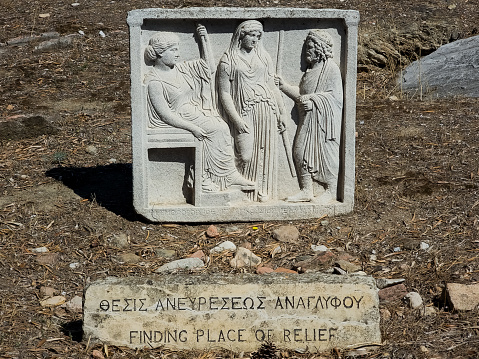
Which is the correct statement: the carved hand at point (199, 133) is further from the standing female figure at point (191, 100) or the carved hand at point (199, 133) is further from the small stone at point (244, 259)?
the small stone at point (244, 259)

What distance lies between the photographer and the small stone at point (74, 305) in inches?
217

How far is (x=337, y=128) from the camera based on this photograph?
22.1ft

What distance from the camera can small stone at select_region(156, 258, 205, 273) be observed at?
6.09 metres

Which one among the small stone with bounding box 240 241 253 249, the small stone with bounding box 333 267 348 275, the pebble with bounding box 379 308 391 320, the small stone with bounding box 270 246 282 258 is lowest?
the pebble with bounding box 379 308 391 320

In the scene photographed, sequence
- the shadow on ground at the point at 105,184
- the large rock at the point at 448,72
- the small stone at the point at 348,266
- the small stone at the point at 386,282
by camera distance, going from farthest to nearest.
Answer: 1. the large rock at the point at 448,72
2. the shadow on ground at the point at 105,184
3. the small stone at the point at 348,266
4. the small stone at the point at 386,282

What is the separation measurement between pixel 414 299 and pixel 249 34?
2.41 metres

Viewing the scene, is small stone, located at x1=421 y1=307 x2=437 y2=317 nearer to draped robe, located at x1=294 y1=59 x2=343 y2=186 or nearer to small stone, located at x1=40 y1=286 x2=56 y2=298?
draped robe, located at x1=294 y1=59 x2=343 y2=186

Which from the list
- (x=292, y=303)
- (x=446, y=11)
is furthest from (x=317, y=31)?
(x=446, y=11)

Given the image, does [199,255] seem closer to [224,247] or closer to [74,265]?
[224,247]

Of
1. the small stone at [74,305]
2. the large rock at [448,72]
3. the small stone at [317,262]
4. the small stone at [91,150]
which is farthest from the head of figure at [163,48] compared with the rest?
the large rock at [448,72]

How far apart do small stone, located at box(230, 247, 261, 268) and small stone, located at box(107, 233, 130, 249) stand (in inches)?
35.0

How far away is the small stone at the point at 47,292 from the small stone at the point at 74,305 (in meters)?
0.17

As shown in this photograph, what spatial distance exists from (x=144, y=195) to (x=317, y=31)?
1.90 meters

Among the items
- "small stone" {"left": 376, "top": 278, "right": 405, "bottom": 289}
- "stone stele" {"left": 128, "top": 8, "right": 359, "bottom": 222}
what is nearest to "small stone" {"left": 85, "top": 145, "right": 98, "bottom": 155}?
"stone stele" {"left": 128, "top": 8, "right": 359, "bottom": 222}
